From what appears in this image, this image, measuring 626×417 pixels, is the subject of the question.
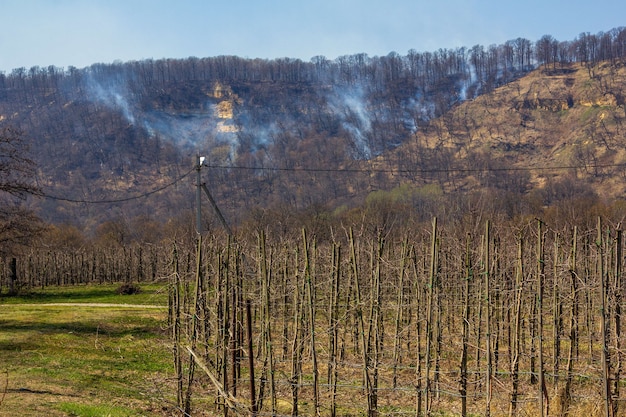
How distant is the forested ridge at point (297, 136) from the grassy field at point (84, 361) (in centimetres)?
7925

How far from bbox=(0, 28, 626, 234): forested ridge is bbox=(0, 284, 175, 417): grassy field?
7925 centimetres

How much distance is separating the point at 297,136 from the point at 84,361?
166133 millimetres

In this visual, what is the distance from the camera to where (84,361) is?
57.3 ft

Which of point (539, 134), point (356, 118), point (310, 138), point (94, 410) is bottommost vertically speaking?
point (94, 410)

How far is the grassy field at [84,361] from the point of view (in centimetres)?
1255

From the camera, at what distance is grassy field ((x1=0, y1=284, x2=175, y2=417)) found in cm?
1255

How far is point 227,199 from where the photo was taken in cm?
13575

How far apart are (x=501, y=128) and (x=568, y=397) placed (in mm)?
140852

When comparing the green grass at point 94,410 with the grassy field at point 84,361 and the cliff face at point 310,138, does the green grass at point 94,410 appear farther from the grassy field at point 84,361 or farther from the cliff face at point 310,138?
the cliff face at point 310,138

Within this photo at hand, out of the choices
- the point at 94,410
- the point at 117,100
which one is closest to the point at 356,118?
the point at 117,100

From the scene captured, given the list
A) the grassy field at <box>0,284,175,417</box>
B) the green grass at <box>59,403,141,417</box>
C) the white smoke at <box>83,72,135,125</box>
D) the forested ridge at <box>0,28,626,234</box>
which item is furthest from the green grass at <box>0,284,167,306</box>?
the white smoke at <box>83,72,135,125</box>

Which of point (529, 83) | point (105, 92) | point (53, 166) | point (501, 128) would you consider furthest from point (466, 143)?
point (105, 92)

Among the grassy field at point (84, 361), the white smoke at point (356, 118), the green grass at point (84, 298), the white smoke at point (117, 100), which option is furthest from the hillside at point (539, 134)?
the grassy field at point (84, 361)

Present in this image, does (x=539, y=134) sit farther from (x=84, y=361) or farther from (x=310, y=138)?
(x=84, y=361)
